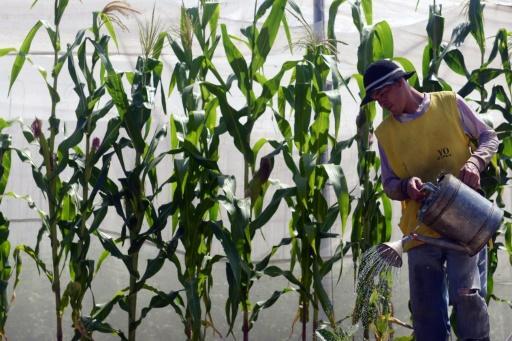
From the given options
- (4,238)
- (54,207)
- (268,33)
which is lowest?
(4,238)

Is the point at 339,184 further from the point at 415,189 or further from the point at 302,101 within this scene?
the point at 415,189

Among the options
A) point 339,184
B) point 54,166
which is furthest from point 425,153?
point 54,166

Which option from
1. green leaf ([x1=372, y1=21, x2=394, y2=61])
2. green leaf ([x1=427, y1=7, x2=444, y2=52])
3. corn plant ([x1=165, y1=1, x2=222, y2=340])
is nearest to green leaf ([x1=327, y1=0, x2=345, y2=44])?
green leaf ([x1=372, y1=21, x2=394, y2=61])

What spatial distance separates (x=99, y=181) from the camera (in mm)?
3951

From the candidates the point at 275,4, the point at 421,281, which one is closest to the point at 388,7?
the point at 275,4

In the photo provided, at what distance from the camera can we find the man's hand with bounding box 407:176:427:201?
2908 mm

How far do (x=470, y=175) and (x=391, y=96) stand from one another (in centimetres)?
36

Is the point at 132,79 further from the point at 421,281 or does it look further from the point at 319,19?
the point at 421,281

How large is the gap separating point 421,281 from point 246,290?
43.3 inches

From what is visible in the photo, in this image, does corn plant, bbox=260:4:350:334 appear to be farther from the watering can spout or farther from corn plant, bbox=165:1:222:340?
the watering can spout

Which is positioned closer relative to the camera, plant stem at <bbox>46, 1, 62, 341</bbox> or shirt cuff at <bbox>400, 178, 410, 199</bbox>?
shirt cuff at <bbox>400, 178, 410, 199</bbox>

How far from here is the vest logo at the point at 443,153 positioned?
313 centimetres

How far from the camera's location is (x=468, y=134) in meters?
3.21

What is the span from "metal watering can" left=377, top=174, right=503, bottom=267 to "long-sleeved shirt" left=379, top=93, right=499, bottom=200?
0.18 m
